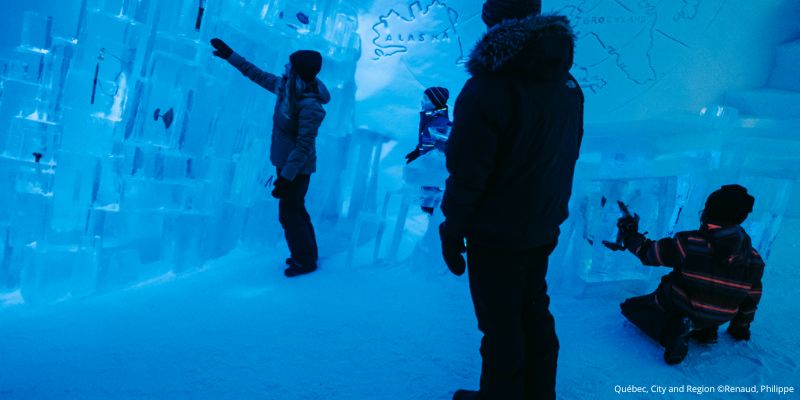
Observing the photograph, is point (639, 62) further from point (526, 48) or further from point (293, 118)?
point (526, 48)

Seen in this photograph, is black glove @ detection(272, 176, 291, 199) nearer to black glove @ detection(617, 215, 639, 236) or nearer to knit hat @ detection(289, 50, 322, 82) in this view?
knit hat @ detection(289, 50, 322, 82)

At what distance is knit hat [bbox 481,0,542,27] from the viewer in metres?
1.44

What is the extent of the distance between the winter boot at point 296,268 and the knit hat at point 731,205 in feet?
7.46

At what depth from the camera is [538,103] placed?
4.53ft

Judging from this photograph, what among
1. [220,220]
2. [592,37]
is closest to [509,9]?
[220,220]

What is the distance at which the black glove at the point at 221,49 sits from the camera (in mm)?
2820

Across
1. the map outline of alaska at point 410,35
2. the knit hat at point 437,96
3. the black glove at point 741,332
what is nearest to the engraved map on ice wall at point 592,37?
the map outline of alaska at point 410,35

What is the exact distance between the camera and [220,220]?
10.9 ft

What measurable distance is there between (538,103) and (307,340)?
1551 mm

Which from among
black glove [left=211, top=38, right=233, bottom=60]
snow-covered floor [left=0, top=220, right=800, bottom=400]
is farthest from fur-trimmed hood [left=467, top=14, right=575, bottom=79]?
black glove [left=211, top=38, right=233, bottom=60]

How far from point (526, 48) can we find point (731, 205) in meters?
1.31

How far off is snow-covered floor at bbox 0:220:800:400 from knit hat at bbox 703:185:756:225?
71 cm

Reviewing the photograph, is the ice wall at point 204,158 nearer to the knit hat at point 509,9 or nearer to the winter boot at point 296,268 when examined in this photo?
the winter boot at point 296,268

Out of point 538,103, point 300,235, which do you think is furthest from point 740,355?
point 300,235
